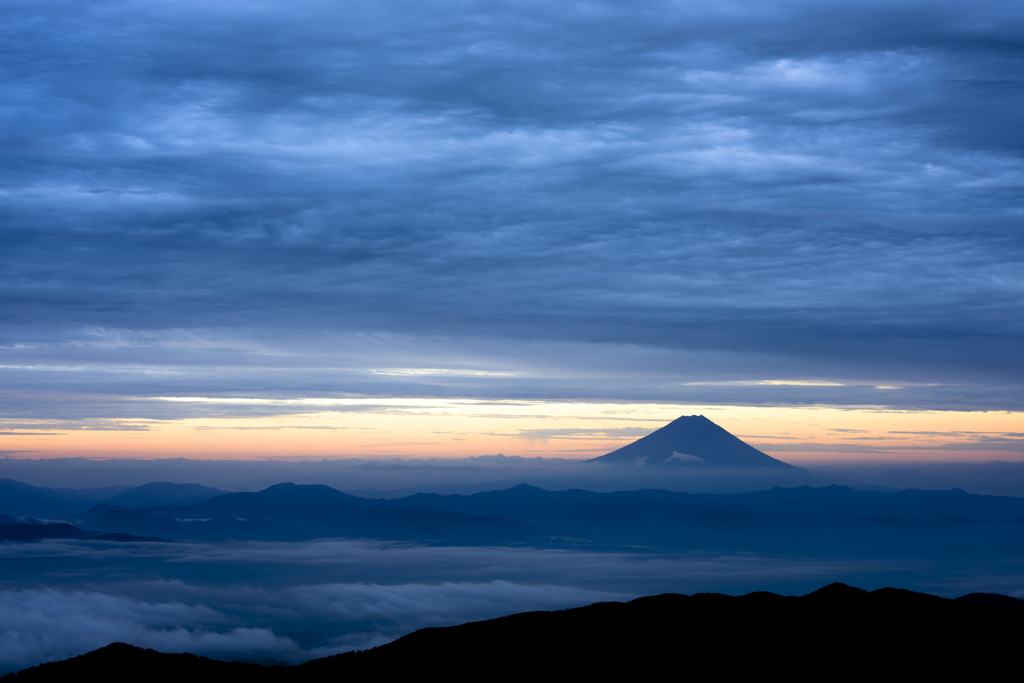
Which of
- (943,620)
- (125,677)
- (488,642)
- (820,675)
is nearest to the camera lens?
(820,675)

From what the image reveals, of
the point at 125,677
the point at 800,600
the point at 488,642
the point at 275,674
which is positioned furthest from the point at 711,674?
the point at 125,677

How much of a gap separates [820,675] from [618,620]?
93.4 ft

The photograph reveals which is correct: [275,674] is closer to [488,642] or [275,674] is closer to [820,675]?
[488,642]

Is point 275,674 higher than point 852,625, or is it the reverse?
point 852,625

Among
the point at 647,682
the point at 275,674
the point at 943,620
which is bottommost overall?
the point at 275,674

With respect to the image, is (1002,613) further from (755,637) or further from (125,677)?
(125,677)

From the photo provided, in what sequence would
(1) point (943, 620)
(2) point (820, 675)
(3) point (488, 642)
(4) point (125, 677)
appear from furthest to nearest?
(3) point (488, 642) < (4) point (125, 677) < (1) point (943, 620) < (2) point (820, 675)

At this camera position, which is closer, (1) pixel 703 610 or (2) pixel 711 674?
(2) pixel 711 674

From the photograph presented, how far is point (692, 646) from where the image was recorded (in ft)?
282

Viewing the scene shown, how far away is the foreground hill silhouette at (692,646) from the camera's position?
78.9 meters

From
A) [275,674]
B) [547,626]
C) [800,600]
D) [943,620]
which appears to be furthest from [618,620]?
[275,674]

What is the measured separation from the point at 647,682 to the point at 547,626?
23.8m

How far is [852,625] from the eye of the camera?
289 ft

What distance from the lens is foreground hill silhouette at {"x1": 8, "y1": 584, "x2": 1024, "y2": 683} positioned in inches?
3108
